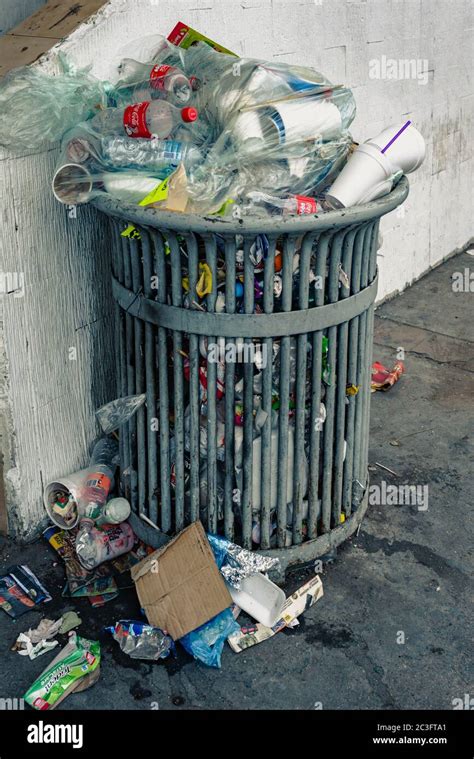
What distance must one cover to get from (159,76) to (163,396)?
1146 millimetres

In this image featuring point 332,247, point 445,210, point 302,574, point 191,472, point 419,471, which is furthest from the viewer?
point 445,210

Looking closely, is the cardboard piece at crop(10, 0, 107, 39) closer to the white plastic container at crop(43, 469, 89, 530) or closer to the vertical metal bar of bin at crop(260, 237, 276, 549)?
the vertical metal bar of bin at crop(260, 237, 276, 549)

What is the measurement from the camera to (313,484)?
322 centimetres

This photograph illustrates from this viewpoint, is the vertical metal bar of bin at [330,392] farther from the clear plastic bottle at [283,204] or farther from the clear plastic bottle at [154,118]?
the clear plastic bottle at [154,118]

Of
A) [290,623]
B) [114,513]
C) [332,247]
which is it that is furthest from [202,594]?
[332,247]

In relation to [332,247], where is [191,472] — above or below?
below

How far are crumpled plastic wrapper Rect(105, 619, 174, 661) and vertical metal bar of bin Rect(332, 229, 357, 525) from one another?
2.74 ft

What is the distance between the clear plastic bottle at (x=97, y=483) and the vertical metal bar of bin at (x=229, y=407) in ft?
1.95

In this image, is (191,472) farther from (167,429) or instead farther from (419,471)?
(419,471)

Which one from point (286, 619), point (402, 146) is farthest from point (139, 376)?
point (402, 146)

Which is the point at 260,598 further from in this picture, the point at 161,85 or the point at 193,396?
the point at 161,85

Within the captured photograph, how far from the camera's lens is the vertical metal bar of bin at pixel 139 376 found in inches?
117
